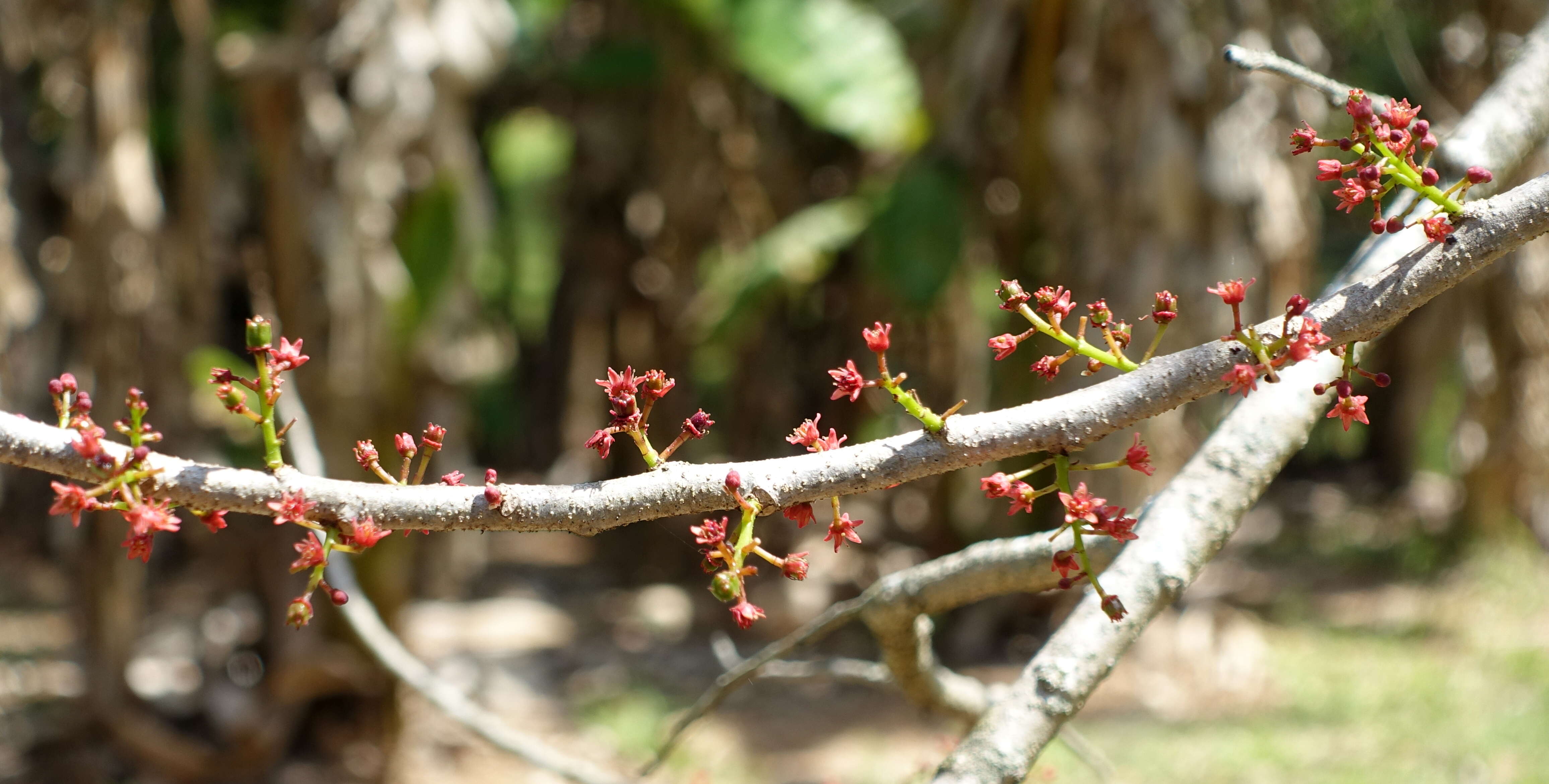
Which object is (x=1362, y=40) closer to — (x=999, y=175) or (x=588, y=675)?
(x=999, y=175)

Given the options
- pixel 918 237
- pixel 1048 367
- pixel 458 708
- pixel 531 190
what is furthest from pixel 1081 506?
pixel 531 190

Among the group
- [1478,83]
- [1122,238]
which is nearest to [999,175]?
[1122,238]

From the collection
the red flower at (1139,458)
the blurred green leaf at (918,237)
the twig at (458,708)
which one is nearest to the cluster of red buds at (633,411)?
the red flower at (1139,458)

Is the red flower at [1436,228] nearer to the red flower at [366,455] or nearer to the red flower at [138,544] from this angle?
the red flower at [366,455]

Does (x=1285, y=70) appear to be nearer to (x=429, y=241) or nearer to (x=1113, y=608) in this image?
(x=1113, y=608)

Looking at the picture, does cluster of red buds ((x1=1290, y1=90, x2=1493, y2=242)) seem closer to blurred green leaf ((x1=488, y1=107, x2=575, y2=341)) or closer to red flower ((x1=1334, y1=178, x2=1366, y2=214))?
red flower ((x1=1334, y1=178, x2=1366, y2=214))
